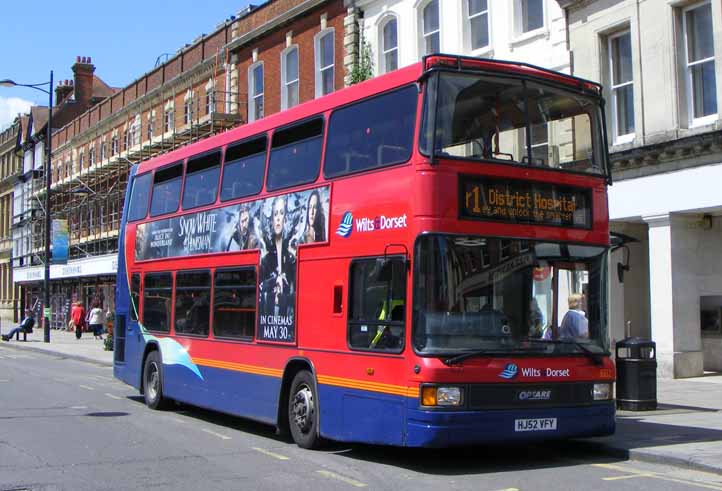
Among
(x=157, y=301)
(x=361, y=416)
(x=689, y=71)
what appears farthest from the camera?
(x=689, y=71)

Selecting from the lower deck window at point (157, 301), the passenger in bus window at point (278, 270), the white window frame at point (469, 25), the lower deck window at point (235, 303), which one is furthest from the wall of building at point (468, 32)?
the passenger in bus window at point (278, 270)

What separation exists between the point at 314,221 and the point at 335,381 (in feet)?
6.33

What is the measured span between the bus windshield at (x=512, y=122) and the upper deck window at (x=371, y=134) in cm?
33

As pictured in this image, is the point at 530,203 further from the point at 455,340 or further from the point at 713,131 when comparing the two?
the point at 713,131

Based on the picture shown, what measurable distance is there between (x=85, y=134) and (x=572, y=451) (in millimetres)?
45767

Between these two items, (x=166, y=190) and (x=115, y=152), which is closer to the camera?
(x=166, y=190)

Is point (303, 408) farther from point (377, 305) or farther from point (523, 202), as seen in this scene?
point (523, 202)

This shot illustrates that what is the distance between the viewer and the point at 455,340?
843 cm

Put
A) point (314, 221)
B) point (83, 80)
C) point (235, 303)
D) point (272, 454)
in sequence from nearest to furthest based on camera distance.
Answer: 1. point (272, 454)
2. point (314, 221)
3. point (235, 303)
4. point (83, 80)

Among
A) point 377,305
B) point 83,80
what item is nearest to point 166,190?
point 377,305

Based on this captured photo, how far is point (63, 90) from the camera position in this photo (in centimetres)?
6262

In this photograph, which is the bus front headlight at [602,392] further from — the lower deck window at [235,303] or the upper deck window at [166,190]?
the upper deck window at [166,190]

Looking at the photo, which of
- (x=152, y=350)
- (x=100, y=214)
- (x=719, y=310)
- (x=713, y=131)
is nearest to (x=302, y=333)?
(x=152, y=350)

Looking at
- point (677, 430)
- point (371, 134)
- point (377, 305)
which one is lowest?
point (677, 430)
